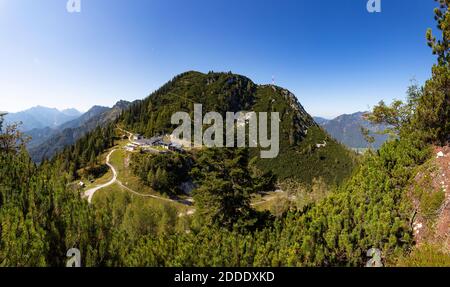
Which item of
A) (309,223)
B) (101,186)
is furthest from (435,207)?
(101,186)

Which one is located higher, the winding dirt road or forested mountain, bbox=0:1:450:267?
forested mountain, bbox=0:1:450:267

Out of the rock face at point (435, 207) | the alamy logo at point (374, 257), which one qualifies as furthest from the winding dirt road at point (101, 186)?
the rock face at point (435, 207)

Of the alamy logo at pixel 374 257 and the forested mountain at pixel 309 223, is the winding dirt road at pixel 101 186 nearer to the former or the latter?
the forested mountain at pixel 309 223

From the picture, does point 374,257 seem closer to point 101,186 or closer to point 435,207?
point 435,207

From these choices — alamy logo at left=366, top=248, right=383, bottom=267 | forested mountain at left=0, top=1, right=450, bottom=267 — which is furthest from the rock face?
alamy logo at left=366, top=248, right=383, bottom=267

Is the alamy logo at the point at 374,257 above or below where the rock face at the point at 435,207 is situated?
below

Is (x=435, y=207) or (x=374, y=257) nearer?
(x=374, y=257)

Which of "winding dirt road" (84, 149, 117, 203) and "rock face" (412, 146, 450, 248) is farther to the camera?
"winding dirt road" (84, 149, 117, 203)

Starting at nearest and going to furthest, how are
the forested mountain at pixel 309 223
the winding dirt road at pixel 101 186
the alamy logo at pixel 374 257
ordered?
the forested mountain at pixel 309 223, the alamy logo at pixel 374 257, the winding dirt road at pixel 101 186

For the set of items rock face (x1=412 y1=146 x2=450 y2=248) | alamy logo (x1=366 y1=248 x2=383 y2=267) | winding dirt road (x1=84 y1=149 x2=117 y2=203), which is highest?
rock face (x1=412 y1=146 x2=450 y2=248)

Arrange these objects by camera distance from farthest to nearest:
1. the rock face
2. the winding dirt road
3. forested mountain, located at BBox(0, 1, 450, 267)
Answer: the winding dirt road, the rock face, forested mountain, located at BBox(0, 1, 450, 267)

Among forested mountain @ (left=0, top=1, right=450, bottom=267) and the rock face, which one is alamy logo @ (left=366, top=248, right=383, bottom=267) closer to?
forested mountain @ (left=0, top=1, right=450, bottom=267)
